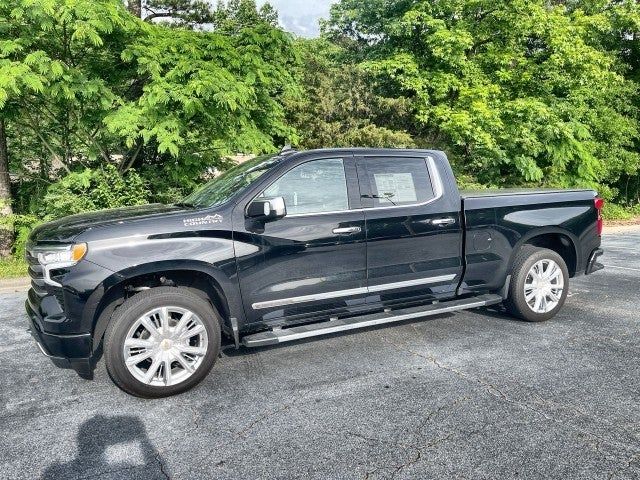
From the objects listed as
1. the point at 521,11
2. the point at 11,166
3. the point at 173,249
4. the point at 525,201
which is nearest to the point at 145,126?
the point at 11,166

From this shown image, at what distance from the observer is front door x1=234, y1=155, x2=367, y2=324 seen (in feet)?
13.3

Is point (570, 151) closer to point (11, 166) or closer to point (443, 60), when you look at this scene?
point (443, 60)

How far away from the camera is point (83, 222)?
3906 millimetres

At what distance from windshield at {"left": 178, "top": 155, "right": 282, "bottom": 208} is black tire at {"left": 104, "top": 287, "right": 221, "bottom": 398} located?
855 mm

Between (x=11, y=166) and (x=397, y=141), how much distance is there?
32.6 feet

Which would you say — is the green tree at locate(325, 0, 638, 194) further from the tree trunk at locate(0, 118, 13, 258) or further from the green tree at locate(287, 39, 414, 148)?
the tree trunk at locate(0, 118, 13, 258)

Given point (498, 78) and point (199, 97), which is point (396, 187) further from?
point (498, 78)

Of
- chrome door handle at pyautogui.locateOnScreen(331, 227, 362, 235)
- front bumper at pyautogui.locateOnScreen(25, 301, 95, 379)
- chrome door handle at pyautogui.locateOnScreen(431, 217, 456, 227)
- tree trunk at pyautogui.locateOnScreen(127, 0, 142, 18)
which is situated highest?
tree trunk at pyautogui.locateOnScreen(127, 0, 142, 18)

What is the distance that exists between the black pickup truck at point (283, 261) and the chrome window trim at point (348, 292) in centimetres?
1

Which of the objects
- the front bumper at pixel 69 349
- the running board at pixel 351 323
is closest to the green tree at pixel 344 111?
the running board at pixel 351 323

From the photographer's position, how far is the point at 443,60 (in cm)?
1529

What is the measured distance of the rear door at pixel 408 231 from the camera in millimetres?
4484

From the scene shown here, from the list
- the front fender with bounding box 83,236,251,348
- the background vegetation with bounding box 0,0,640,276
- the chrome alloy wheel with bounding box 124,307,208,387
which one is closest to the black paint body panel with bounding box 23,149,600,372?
the front fender with bounding box 83,236,251,348

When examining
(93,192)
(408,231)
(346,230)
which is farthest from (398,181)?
(93,192)
